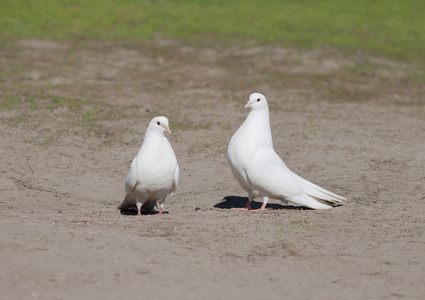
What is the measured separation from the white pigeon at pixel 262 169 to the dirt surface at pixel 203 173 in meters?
0.26

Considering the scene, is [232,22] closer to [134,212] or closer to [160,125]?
[134,212]

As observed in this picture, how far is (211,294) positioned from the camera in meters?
5.24

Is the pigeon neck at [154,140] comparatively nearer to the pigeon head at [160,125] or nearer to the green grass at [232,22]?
the pigeon head at [160,125]

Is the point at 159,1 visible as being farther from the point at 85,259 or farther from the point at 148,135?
the point at 85,259

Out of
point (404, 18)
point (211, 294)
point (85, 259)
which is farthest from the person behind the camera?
point (404, 18)

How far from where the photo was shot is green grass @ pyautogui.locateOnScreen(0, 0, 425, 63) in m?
20.8

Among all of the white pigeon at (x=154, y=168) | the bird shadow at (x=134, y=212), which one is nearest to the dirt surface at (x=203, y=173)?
the bird shadow at (x=134, y=212)

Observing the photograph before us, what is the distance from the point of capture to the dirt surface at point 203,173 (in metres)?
5.61

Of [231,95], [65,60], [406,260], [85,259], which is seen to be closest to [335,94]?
[231,95]

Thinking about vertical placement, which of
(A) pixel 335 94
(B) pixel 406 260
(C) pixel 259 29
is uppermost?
(C) pixel 259 29

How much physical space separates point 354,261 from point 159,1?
69.0 feet

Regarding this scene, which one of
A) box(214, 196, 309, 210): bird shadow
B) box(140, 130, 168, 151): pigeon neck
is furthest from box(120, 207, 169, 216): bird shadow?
box(140, 130, 168, 151): pigeon neck

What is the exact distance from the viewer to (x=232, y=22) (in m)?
23.1

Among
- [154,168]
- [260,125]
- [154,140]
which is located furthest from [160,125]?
[260,125]
